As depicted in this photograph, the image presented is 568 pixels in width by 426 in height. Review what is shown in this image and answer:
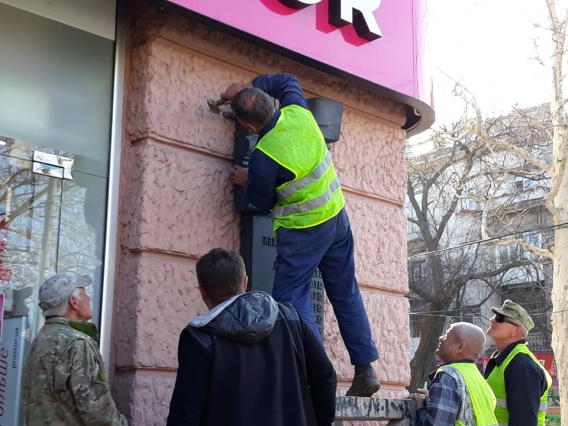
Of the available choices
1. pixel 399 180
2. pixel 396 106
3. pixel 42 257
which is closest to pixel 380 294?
pixel 399 180

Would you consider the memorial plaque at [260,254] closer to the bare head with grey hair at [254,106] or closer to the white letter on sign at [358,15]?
the bare head with grey hair at [254,106]

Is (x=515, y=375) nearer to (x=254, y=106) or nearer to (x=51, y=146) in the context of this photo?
(x=254, y=106)

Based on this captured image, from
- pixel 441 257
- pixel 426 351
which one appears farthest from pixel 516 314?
pixel 441 257

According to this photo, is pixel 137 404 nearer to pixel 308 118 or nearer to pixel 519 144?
pixel 308 118

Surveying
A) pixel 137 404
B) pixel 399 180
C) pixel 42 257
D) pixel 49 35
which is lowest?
pixel 137 404

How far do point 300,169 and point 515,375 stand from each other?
77.2 inches

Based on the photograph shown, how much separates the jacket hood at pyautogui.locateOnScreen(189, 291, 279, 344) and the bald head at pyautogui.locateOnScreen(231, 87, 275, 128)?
4.33 feet

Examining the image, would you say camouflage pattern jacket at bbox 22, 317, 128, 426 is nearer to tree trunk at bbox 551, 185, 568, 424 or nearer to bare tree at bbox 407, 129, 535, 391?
tree trunk at bbox 551, 185, 568, 424

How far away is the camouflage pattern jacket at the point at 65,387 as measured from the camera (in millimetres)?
3086

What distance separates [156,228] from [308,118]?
95cm

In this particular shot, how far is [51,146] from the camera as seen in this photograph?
4004 mm

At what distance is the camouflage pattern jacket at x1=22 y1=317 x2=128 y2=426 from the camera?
3086 millimetres

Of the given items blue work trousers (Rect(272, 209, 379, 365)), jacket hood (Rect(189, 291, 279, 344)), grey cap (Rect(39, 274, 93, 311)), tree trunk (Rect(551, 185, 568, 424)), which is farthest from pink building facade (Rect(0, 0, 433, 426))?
tree trunk (Rect(551, 185, 568, 424))

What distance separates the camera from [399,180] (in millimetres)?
5625
